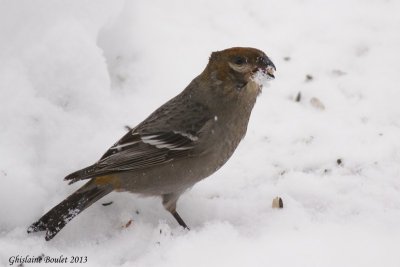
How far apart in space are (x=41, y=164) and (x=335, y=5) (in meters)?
3.49

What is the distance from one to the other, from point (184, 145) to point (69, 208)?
84cm

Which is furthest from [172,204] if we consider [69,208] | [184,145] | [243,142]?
[243,142]

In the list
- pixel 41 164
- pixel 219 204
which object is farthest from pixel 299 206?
pixel 41 164

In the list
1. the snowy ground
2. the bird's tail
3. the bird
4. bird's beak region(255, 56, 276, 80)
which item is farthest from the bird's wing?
bird's beak region(255, 56, 276, 80)

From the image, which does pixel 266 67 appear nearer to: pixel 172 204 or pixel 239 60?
pixel 239 60

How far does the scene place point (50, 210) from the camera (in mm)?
4160

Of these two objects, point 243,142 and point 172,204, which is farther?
point 243,142

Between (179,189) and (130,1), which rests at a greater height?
(130,1)

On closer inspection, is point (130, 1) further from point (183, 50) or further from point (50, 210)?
point (50, 210)

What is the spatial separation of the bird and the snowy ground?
203mm

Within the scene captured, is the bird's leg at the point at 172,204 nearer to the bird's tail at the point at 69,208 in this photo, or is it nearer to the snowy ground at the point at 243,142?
the snowy ground at the point at 243,142

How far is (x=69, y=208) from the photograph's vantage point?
13.6ft

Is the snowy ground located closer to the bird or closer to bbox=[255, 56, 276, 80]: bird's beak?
the bird

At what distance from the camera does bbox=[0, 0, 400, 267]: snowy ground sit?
3.94 meters
